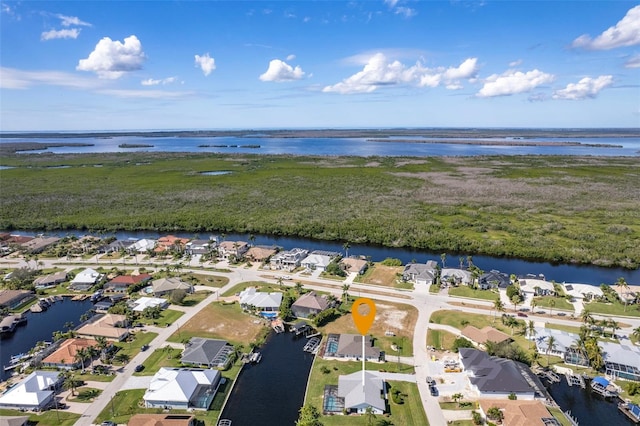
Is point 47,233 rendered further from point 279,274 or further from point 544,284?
point 544,284

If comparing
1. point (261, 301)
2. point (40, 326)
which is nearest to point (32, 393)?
point (40, 326)

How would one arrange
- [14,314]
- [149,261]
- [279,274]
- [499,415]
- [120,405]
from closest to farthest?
[499,415] < [120,405] < [14,314] < [279,274] < [149,261]

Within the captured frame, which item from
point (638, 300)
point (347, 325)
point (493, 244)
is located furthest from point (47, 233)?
point (638, 300)

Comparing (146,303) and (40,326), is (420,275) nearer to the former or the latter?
(146,303)

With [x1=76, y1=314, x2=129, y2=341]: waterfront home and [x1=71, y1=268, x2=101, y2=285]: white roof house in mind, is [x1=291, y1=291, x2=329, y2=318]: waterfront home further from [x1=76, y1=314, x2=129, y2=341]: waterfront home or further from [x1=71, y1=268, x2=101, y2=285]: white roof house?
[x1=71, y1=268, x2=101, y2=285]: white roof house

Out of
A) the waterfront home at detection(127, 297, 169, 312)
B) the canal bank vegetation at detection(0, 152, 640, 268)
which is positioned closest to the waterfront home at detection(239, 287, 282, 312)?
the waterfront home at detection(127, 297, 169, 312)

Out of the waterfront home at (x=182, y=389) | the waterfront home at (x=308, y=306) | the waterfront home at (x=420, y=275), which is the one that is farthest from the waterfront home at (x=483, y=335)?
the waterfront home at (x=182, y=389)
